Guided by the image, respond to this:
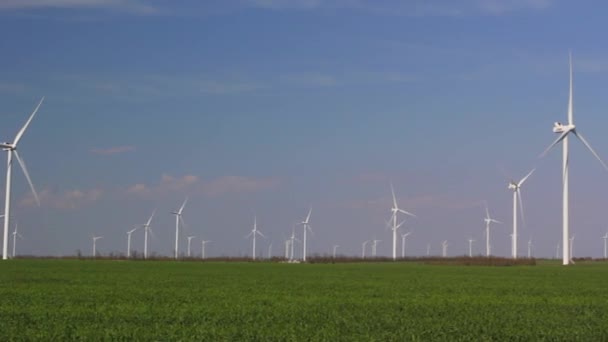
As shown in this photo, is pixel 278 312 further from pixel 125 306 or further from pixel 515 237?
pixel 515 237

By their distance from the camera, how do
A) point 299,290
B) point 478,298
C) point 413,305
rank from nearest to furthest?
Answer: point 413,305, point 478,298, point 299,290

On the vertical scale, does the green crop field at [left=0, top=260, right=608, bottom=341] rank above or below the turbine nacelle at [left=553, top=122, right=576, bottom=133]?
below

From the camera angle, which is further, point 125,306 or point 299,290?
point 299,290

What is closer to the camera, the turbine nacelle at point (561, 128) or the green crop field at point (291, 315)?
the green crop field at point (291, 315)

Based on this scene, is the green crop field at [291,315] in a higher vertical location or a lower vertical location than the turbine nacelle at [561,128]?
lower

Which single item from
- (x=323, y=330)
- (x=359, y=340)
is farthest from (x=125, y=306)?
(x=359, y=340)

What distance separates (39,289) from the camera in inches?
1419

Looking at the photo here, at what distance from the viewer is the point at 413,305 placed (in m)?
29.7

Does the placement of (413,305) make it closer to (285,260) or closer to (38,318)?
(38,318)

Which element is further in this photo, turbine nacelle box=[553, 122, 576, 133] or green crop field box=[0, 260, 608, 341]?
turbine nacelle box=[553, 122, 576, 133]

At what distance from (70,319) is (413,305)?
1117 cm

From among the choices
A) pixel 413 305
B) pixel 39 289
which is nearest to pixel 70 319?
pixel 413 305

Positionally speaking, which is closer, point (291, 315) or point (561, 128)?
point (291, 315)

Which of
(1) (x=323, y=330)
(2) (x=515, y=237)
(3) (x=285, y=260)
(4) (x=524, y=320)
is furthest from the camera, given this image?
(3) (x=285, y=260)
